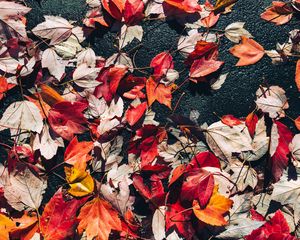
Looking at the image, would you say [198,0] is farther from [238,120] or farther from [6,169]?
[6,169]

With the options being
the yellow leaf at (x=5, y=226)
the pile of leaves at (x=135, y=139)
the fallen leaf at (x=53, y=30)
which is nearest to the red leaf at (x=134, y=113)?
the pile of leaves at (x=135, y=139)

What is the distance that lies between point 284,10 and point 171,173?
0.76 m

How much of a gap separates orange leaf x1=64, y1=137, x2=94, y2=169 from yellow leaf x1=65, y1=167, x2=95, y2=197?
0.06 m

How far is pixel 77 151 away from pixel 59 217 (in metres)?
0.24

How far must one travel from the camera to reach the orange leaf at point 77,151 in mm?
1532

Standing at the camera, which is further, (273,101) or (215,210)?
(273,101)

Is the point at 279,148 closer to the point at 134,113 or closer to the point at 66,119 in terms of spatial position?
the point at 134,113

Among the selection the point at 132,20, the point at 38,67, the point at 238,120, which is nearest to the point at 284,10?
the point at 238,120

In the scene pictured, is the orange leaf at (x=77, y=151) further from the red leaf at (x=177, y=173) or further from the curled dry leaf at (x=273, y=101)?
the curled dry leaf at (x=273, y=101)

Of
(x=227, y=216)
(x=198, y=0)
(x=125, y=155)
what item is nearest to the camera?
(x=227, y=216)

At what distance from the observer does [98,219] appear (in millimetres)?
1422

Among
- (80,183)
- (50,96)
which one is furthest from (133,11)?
(80,183)

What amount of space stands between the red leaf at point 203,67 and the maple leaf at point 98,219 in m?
0.58

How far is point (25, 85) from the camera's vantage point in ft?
5.19
